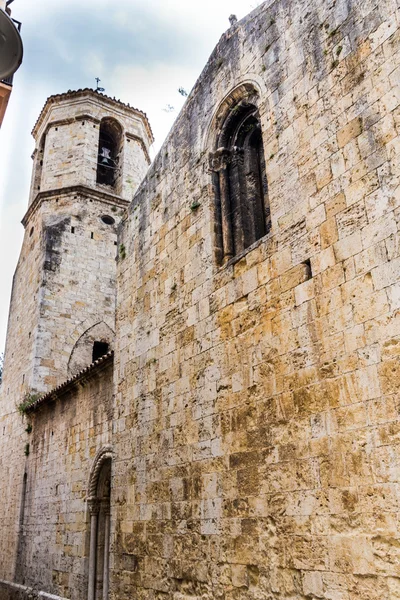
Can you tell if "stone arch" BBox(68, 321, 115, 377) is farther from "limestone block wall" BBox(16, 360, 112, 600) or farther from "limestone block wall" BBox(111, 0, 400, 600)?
"limestone block wall" BBox(111, 0, 400, 600)

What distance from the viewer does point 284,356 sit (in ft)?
14.2

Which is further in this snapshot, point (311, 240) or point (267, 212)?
point (267, 212)

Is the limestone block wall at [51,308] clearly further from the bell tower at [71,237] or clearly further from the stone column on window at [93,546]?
the stone column on window at [93,546]

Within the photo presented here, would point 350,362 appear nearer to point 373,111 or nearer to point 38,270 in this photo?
point 373,111

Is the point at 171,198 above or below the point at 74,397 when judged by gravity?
above

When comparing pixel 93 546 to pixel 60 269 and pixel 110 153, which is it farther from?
pixel 110 153

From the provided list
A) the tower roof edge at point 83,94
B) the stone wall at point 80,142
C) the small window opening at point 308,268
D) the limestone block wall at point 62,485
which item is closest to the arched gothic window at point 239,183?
the small window opening at point 308,268

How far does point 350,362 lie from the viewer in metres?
3.74

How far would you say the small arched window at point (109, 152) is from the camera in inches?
630

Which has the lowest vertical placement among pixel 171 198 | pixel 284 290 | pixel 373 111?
pixel 284 290

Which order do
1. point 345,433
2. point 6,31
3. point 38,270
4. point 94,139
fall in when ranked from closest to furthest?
1. point 6,31
2. point 345,433
3. point 38,270
4. point 94,139

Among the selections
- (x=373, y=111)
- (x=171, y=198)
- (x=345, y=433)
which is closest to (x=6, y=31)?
(x=373, y=111)

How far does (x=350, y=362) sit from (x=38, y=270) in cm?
1147

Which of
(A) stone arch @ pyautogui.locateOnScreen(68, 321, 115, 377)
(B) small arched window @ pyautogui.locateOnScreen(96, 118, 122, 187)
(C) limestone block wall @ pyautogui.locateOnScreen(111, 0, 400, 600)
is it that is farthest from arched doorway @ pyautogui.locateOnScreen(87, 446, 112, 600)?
(B) small arched window @ pyautogui.locateOnScreen(96, 118, 122, 187)
